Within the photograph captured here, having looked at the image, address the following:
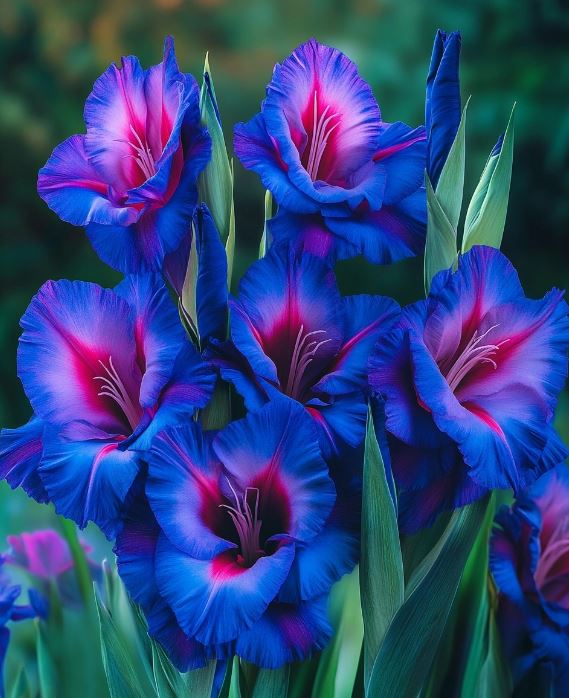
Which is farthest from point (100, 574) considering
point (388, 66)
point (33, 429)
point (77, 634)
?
point (388, 66)

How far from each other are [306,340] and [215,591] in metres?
0.13

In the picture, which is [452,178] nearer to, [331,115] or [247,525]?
[331,115]

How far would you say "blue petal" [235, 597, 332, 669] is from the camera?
448 millimetres

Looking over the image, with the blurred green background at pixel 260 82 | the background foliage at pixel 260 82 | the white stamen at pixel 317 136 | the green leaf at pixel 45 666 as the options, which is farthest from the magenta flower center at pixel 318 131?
the blurred green background at pixel 260 82

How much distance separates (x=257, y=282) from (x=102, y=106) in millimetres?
131

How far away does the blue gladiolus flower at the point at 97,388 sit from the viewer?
0.44 metres

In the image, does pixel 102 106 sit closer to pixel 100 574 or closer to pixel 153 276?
pixel 153 276

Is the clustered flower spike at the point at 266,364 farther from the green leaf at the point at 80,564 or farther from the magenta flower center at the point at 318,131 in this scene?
the green leaf at the point at 80,564

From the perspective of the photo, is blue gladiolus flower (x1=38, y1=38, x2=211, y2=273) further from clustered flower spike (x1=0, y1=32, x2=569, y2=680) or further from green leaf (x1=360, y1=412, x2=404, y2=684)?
green leaf (x1=360, y1=412, x2=404, y2=684)

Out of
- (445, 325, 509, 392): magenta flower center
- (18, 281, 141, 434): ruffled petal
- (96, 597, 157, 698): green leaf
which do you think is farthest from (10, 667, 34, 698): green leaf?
(445, 325, 509, 392): magenta flower center

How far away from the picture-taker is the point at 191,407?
0.45 metres

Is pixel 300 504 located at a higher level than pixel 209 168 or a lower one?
lower

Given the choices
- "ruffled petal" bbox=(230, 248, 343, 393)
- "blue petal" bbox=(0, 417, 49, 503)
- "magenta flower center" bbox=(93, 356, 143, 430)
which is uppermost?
"ruffled petal" bbox=(230, 248, 343, 393)

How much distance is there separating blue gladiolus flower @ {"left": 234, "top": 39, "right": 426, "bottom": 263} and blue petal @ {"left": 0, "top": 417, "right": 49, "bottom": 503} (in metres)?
0.15
